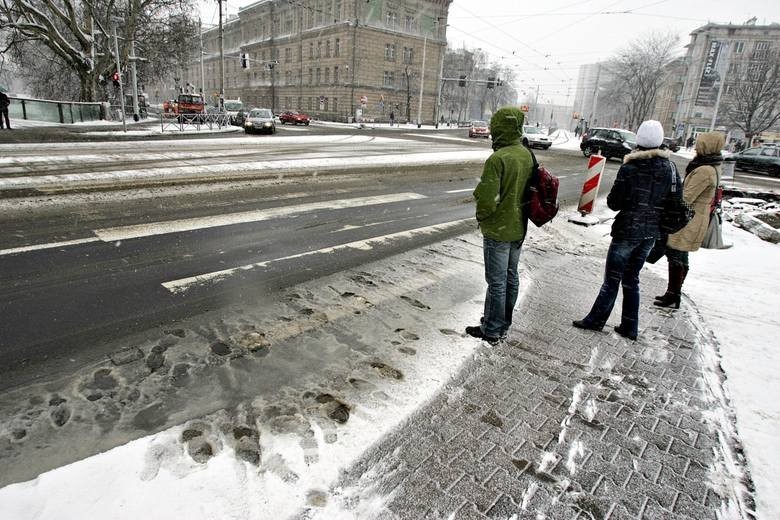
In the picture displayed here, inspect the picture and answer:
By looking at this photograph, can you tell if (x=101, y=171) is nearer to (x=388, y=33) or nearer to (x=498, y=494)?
(x=498, y=494)

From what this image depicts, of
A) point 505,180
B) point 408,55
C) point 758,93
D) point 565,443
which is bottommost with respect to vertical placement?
point 565,443

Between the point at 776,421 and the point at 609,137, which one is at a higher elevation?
the point at 609,137

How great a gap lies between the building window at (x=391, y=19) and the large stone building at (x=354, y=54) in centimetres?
12

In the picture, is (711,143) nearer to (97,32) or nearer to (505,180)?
(505,180)

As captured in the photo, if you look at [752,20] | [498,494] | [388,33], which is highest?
[752,20]

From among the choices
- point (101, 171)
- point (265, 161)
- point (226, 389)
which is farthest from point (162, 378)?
point (265, 161)

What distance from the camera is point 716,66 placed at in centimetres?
4847

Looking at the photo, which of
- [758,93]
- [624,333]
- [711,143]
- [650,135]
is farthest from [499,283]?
[758,93]

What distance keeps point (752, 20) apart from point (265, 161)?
92617mm

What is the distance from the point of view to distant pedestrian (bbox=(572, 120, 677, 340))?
3736 mm

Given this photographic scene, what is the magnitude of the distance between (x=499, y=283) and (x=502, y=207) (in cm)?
64

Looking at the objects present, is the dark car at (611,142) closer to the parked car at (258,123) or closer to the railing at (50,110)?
the parked car at (258,123)

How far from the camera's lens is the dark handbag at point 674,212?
3.77m

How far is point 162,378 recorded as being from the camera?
303 cm
